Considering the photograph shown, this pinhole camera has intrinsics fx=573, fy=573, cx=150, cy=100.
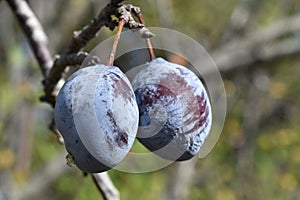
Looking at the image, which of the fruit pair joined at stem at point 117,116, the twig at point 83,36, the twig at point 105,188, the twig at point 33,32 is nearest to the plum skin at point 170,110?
the fruit pair joined at stem at point 117,116

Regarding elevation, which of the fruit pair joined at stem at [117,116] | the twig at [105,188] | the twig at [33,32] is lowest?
the twig at [105,188]

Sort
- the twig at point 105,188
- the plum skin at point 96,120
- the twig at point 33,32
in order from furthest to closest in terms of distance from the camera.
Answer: the twig at point 33,32, the twig at point 105,188, the plum skin at point 96,120

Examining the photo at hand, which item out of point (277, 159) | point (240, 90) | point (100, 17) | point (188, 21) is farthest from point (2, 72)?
point (100, 17)

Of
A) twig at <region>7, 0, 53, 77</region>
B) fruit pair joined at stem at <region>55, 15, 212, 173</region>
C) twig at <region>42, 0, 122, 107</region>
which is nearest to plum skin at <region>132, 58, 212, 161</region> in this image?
fruit pair joined at stem at <region>55, 15, 212, 173</region>

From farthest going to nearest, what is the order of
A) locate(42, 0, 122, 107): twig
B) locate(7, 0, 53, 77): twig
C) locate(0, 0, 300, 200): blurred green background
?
locate(0, 0, 300, 200): blurred green background
locate(7, 0, 53, 77): twig
locate(42, 0, 122, 107): twig

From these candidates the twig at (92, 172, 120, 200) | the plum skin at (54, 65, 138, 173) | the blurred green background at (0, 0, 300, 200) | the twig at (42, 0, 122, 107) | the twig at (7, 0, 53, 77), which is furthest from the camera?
the blurred green background at (0, 0, 300, 200)

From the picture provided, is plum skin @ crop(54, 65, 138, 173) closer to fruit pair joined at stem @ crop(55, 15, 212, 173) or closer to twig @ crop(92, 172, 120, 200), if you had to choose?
fruit pair joined at stem @ crop(55, 15, 212, 173)

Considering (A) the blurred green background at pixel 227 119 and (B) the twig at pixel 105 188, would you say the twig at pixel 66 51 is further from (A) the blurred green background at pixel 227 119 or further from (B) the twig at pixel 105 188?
(A) the blurred green background at pixel 227 119
